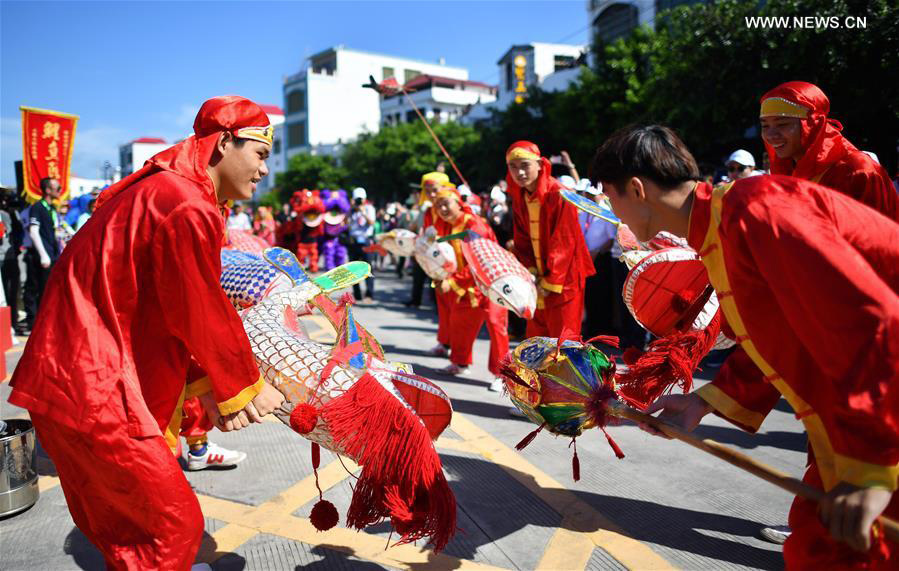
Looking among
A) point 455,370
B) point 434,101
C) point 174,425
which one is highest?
point 434,101

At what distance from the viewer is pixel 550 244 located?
187 inches

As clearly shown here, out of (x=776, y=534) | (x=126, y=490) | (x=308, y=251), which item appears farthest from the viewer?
(x=308, y=251)

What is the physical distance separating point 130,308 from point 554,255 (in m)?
3.28

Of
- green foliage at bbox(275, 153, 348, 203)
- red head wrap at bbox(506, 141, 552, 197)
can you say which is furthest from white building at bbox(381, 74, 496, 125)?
red head wrap at bbox(506, 141, 552, 197)

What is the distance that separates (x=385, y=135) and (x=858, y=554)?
42.9m

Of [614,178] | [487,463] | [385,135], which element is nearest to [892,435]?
[614,178]

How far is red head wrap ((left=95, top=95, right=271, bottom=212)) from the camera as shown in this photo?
206cm

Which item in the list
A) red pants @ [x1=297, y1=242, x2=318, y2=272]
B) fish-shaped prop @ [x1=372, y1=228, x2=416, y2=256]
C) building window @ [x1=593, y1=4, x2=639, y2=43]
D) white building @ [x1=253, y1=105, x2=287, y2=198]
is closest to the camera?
fish-shaped prop @ [x1=372, y1=228, x2=416, y2=256]

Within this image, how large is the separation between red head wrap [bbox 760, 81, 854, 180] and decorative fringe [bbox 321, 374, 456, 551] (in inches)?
91.1

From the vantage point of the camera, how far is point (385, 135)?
42719 millimetres

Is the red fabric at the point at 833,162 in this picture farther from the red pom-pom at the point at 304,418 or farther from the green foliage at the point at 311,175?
the green foliage at the point at 311,175

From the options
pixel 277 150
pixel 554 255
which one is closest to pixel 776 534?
pixel 554 255

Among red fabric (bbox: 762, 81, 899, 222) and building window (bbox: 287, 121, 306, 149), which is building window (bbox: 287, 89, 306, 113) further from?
red fabric (bbox: 762, 81, 899, 222)

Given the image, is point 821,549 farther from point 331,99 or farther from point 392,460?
point 331,99
